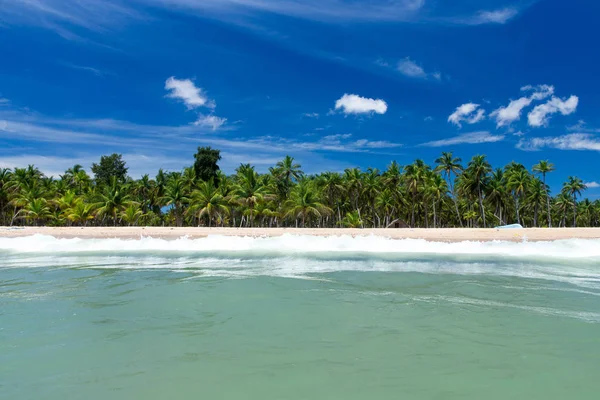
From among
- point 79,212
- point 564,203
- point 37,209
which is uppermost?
point 564,203

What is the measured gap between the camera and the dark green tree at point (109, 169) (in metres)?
66.8

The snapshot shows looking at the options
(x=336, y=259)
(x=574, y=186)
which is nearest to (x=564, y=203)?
(x=574, y=186)

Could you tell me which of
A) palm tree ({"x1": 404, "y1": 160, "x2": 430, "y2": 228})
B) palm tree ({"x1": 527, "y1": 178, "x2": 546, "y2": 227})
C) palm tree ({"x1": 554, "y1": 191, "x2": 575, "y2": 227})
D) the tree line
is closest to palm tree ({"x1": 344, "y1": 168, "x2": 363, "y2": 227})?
the tree line

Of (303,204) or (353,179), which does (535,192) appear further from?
(303,204)

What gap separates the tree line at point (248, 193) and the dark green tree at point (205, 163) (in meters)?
0.14

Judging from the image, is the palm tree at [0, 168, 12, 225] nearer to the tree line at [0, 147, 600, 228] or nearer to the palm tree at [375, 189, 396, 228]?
the tree line at [0, 147, 600, 228]

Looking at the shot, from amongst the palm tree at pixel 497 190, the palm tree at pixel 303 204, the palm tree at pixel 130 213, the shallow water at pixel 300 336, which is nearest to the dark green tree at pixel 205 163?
the palm tree at pixel 130 213

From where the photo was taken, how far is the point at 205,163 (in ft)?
186

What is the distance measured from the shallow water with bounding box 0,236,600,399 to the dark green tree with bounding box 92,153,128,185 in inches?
2474

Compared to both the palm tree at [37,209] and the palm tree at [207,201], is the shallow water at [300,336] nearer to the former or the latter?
the palm tree at [207,201]

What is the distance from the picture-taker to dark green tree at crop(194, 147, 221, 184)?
5647 cm

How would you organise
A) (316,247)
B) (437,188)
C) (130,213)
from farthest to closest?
1. (437,188)
2. (130,213)
3. (316,247)

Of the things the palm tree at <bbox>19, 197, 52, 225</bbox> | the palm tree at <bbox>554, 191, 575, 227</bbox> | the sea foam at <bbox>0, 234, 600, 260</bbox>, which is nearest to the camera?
the sea foam at <bbox>0, 234, 600, 260</bbox>

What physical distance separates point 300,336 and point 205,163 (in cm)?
5415
